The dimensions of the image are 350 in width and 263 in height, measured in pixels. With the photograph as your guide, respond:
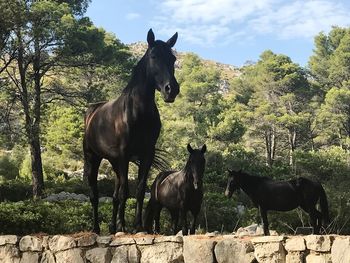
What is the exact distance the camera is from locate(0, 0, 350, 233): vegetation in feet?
56.0

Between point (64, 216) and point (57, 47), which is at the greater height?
A: point (57, 47)

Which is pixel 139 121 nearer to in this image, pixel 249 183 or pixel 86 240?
pixel 86 240

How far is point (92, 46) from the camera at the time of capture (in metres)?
25.7

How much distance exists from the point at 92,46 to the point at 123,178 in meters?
21.0

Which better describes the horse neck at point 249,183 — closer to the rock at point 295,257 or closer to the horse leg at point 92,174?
the horse leg at point 92,174

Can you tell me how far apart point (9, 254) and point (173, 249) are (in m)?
2.16

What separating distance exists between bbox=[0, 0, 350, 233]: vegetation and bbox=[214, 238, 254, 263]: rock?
110 inches

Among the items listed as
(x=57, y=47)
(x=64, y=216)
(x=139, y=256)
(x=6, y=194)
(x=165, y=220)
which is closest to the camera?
(x=139, y=256)

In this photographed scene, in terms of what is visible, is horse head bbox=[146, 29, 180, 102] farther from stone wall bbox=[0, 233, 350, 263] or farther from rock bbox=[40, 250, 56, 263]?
rock bbox=[40, 250, 56, 263]

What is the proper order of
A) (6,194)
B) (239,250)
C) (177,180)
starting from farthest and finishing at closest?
(6,194) → (177,180) → (239,250)

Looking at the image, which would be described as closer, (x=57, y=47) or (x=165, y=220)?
(x=165, y=220)

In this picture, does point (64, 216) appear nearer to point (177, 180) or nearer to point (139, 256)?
point (177, 180)

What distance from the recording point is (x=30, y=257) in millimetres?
5926

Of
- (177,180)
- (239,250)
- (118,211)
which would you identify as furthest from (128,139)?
(177,180)
